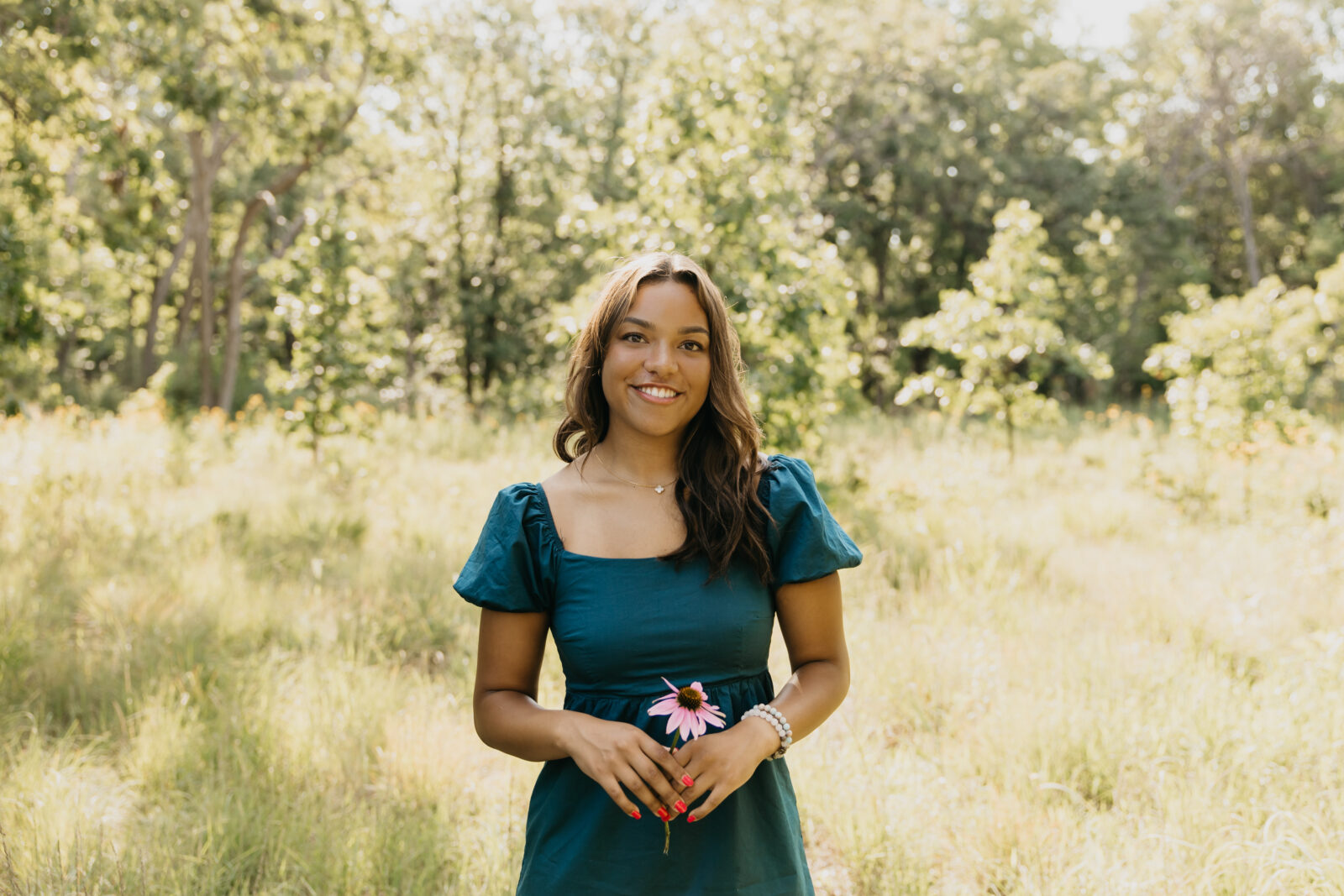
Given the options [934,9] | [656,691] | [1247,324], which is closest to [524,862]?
[656,691]

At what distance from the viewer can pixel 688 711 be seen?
1.67 meters

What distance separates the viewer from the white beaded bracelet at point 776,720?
68.6 inches

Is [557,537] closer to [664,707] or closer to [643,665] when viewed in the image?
[643,665]

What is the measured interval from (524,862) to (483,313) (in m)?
17.4

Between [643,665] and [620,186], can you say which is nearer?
[643,665]

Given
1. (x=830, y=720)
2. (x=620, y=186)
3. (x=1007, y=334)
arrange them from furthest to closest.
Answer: (x=620, y=186)
(x=1007, y=334)
(x=830, y=720)

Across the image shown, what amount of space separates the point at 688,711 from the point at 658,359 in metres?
0.70

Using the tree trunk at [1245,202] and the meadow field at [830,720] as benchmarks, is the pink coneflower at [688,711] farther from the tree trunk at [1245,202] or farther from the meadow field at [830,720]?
the tree trunk at [1245,202]

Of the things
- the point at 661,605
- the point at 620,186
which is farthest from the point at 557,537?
the point at 620,186

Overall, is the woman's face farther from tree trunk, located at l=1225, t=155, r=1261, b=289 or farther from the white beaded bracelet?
tree trunk, located at l=1225, t=155, r=1261, b=289

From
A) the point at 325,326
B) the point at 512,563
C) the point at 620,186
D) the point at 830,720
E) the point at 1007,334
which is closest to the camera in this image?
the point at 512,563

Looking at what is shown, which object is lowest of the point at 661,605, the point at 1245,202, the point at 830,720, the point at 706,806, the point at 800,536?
the point at 830,720

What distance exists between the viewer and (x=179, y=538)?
6473 millimetres

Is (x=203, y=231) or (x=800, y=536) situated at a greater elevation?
(x=203, y=231)
